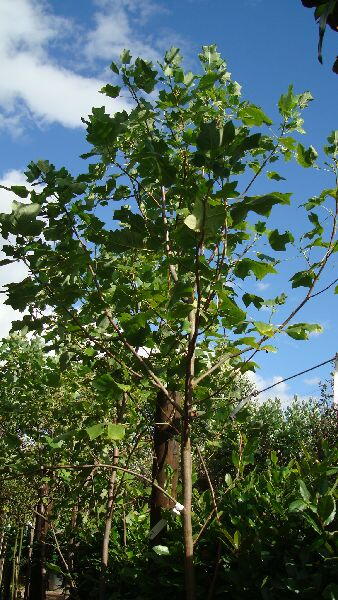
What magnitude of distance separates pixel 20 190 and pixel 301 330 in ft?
5.11

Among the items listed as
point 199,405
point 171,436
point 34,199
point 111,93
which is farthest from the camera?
point 171,436

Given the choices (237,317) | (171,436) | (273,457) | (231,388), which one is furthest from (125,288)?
(171,436)

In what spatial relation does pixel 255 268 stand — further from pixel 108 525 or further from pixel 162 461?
pixel 108 525

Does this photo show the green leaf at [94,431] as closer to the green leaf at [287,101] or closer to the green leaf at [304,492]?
the green leaf at [304,492]

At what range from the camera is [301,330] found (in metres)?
2.48

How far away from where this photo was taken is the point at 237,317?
7.84 ft

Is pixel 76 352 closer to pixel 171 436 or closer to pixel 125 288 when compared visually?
pixel 125 288

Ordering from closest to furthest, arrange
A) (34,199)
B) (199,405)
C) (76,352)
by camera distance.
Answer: (34,199)
(199,405)
(76,352)

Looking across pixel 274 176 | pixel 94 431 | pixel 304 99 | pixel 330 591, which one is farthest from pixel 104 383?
pixel 304 99

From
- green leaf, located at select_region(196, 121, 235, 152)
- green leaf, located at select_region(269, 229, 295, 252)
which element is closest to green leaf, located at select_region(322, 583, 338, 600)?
green leaf, located at select_region(269, 229, 295, 252)

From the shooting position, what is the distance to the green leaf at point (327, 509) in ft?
7.70

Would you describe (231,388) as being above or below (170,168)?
below

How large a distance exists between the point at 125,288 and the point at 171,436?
2.01 meters

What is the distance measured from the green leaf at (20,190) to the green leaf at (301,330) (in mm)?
1442
